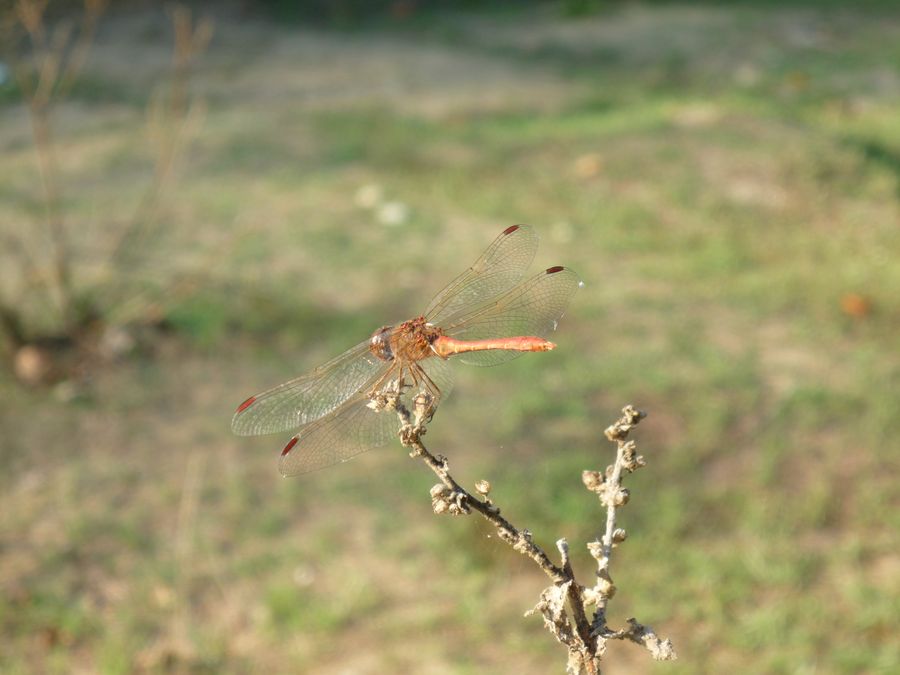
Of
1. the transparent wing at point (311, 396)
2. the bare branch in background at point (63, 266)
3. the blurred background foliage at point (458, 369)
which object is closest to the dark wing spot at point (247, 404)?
the transparent wing at point (311, 396)

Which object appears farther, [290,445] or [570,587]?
[290,445]

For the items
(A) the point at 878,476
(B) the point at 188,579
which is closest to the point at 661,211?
(A) the point at 878,476

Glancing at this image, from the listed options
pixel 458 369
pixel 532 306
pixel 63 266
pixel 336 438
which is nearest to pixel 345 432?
pixel 336 438

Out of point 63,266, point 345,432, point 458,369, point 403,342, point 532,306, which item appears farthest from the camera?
point 458,369

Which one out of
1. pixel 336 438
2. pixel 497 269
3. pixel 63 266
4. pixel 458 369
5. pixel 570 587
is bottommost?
pixel 458 369

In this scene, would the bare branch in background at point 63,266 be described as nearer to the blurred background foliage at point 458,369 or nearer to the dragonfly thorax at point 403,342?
the blurred background foliage at point 458,369

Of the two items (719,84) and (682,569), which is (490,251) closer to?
(682,569)

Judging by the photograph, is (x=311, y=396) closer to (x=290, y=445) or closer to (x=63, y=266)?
(x=290, y=445)

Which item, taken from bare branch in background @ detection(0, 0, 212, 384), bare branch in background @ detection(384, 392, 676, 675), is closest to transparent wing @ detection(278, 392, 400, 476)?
bare branch in background @ detection(384, 392, 676, 675)
